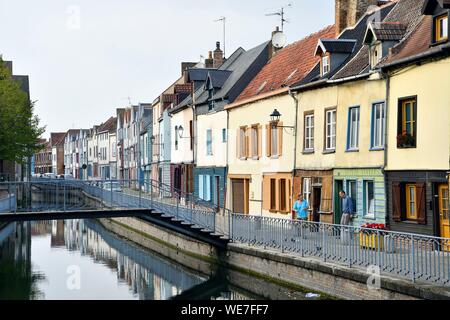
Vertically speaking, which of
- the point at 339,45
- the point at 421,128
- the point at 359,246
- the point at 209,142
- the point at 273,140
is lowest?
the point at 359,246

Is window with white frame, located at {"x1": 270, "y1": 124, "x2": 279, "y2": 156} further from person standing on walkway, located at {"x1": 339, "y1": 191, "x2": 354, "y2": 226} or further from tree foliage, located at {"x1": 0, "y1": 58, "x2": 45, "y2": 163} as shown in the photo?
tree foliage, located at {"x1": 0, "y1": 58, "x2": 45, "y2": 163}

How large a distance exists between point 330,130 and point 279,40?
533 inches

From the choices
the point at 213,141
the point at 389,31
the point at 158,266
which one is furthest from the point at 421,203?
the point at 213,141

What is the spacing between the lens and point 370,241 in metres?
18.1

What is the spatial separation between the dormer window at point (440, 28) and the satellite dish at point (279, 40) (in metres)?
18.3

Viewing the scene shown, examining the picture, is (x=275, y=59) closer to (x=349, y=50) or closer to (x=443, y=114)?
(x=349, y=50)

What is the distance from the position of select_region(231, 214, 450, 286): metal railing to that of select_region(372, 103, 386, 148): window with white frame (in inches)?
156

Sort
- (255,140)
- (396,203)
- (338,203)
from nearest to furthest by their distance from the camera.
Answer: (396,203)
(338,203)
(255,140)

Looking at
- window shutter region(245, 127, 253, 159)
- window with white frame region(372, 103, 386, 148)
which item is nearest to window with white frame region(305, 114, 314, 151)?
window with white frame region(372, 103, 386, 148)

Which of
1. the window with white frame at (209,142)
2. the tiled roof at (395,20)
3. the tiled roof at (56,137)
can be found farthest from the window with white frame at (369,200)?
the tiled roof at (56,137)

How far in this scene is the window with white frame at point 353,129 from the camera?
25.0 m

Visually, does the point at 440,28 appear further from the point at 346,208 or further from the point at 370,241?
the point at 370,241

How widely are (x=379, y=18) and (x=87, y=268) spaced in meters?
15.6
